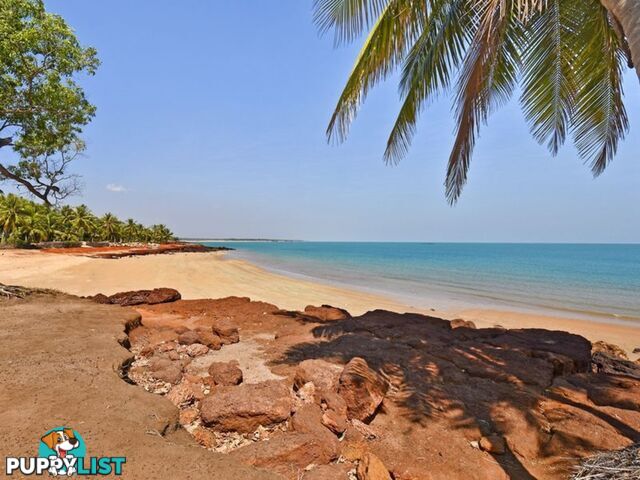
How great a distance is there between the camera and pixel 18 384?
3.30 metres

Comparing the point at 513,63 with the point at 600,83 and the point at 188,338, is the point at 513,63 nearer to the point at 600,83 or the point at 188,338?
the point at 600,83

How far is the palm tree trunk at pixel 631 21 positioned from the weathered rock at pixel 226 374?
482 cm

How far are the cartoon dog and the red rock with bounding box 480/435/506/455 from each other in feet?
11.6

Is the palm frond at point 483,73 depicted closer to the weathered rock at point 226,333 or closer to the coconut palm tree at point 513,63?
the coconut palm tree at point 513,63

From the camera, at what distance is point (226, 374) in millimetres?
4238

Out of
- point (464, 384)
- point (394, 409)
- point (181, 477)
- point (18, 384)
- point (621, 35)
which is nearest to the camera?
point (181, 477)

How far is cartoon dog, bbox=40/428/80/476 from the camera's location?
7.77ft

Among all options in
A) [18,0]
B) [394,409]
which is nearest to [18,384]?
[394,409]

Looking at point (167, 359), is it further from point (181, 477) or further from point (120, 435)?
point (181, 477)

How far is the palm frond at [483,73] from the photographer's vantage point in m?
3.16

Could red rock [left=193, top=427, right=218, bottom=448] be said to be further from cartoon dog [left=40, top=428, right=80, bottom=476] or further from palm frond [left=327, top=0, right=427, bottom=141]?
palm frond [left=327, top=0, right=427, bottom=141]

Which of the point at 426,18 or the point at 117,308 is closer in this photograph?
the point at 426,18

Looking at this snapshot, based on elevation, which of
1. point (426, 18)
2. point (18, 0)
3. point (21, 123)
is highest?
point (18, 0)

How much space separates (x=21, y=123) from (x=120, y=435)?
10415 millimetres
